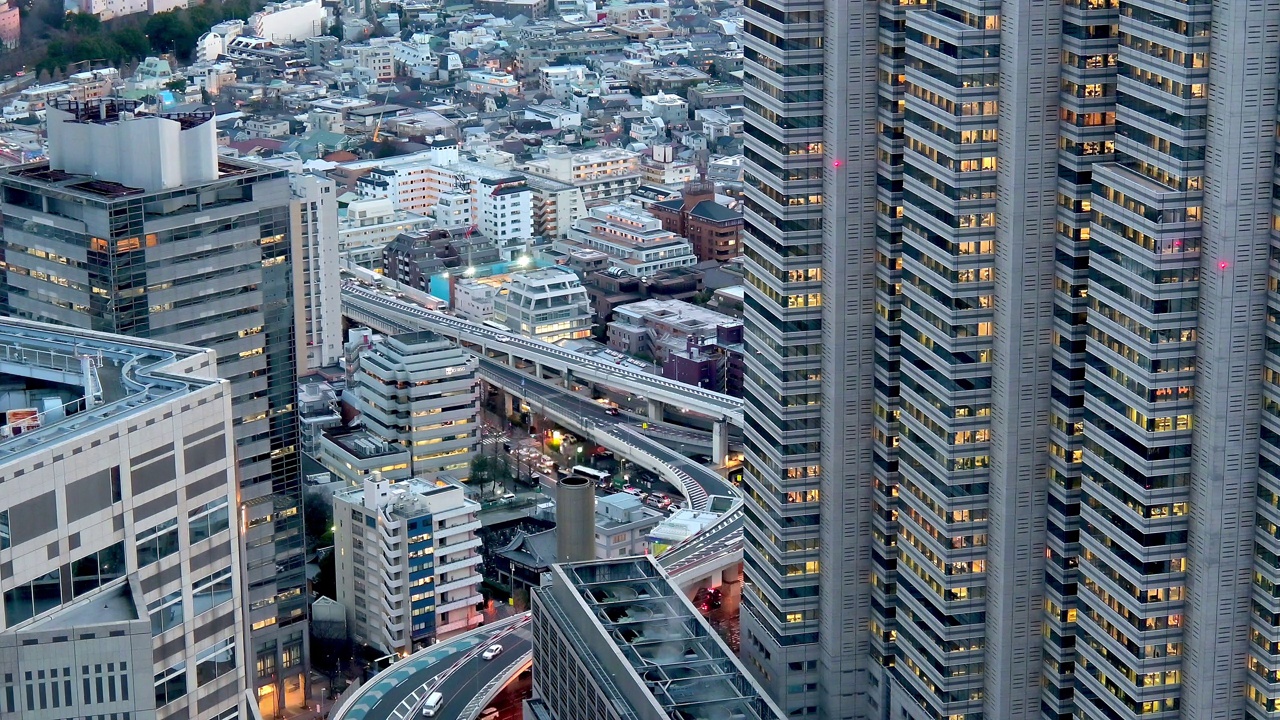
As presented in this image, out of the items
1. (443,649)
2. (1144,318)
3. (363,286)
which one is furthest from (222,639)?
(363,286)

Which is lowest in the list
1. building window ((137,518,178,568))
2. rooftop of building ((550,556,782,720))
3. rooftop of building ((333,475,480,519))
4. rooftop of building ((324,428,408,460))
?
rooftop of building ((324,428,408,460))

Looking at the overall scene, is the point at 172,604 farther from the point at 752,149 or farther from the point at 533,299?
the point at 533,299

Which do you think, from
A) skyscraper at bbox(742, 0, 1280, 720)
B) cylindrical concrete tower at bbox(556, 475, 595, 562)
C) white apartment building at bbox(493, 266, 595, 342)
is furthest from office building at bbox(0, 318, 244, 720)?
white apartment building at bbox(493, 266, 595, 342)

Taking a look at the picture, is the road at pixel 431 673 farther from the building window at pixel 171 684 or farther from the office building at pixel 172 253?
the building window at pixel 171 684

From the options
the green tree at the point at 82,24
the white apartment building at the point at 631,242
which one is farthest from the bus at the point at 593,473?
the green tree at the point at 82,24

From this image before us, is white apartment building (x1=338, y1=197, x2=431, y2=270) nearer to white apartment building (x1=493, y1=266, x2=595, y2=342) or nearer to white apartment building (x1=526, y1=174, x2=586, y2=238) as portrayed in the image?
white apartment building (x1=526, y1=174, x2=586, y2=238)

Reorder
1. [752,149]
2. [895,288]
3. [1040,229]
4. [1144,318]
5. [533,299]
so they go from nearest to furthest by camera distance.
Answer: [1144,318]
[1040,229]
[895,288]
[752,149]
[533,299]

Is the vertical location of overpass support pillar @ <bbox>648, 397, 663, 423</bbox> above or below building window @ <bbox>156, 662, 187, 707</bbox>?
below
